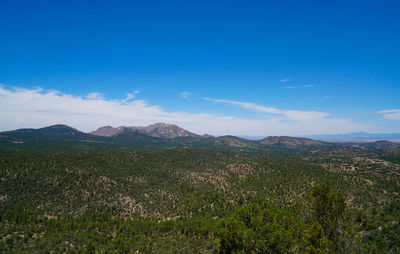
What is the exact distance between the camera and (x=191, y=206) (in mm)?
80312

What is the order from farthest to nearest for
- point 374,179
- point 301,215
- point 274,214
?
1. point 374,179
2. point 301,215
3. point 274,214

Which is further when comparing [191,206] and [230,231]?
[191,206]

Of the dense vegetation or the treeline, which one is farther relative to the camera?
the dense vegetation

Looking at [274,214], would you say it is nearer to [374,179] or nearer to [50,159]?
[374,179]

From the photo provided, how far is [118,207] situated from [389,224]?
78.7 m

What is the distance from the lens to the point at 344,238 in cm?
2692

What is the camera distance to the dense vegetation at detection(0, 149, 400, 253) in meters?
26.3

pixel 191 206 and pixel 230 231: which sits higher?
pixel 230 231

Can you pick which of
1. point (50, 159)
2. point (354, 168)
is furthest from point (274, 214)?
point (354, 168)

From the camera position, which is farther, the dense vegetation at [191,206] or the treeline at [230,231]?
the dense vegetation at [191,206]

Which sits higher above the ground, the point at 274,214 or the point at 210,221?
the point at 274,214

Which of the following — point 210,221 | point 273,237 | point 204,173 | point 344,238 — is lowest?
point 210,221

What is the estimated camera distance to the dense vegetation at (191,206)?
26297 millimetres

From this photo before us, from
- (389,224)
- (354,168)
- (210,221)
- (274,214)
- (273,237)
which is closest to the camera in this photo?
(273,237)
